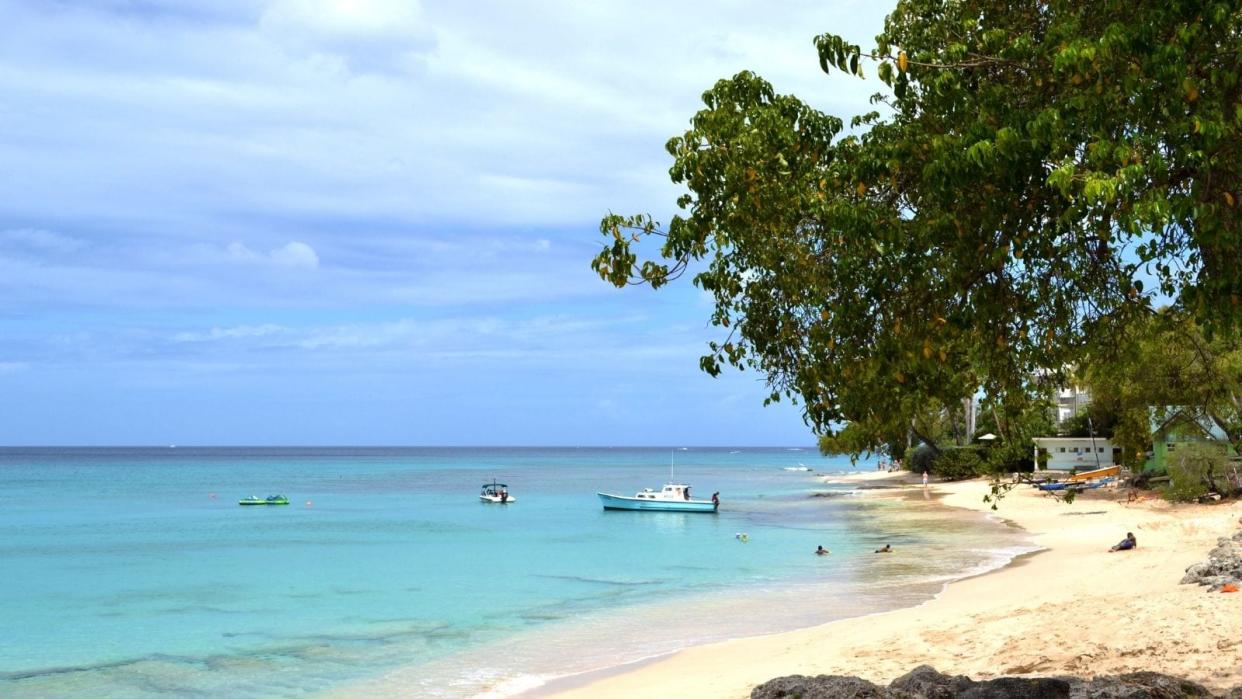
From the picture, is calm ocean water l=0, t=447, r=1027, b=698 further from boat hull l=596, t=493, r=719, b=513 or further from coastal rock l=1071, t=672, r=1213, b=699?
coastal rock l=1071, t=672, r=1213, b=699

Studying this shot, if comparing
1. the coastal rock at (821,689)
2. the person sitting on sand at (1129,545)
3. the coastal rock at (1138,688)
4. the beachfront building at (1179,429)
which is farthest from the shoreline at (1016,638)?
the beachfront building at (1179,429)

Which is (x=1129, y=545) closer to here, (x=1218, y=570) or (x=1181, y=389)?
(x=1218, y=570)

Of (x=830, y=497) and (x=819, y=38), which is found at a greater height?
(x=819, y=38)

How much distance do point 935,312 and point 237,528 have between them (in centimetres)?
5488

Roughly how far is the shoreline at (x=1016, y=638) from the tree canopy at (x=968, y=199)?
5.50 m

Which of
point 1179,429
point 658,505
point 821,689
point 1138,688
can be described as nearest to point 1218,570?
point 1138,688

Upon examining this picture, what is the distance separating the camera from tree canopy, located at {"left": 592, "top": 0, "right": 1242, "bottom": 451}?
6480 millimetres

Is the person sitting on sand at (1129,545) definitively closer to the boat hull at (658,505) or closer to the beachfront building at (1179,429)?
the beachfront building at (1179,429)

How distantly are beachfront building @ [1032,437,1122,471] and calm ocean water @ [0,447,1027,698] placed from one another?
36.9 feet

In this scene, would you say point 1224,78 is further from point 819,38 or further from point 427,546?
point 427,546

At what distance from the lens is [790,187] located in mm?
8094

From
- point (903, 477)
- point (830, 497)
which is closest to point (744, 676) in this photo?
point (830, 497)

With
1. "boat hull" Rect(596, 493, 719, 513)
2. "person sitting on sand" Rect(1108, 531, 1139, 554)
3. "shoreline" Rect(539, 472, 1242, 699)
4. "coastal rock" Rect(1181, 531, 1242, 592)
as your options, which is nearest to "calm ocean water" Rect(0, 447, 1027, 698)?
"boat hull" Rect(596, 493, 719, 513)

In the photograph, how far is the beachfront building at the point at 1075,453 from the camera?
212 ft
